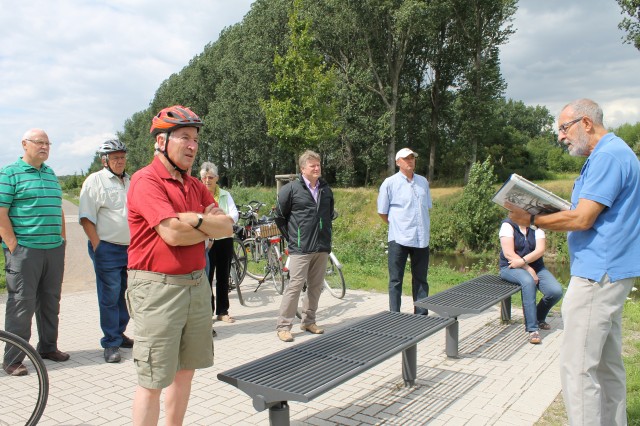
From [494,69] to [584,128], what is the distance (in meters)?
33.3

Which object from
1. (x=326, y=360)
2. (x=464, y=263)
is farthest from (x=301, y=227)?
(x=464, y=263)

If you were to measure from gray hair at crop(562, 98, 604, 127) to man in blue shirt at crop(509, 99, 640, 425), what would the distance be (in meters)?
0.12

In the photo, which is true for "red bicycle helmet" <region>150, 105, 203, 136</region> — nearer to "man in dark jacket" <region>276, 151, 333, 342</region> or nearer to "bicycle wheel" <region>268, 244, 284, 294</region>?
"man in dark jacket" <region>276, 151, 333, 342</region>

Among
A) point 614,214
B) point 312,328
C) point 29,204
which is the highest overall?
point 29,204

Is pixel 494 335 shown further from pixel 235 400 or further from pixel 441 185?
pixel 441 185

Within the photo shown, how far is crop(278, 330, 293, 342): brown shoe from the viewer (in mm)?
5809

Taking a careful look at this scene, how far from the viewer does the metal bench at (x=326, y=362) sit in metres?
3.07

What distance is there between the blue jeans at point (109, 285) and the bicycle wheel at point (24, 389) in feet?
4.99

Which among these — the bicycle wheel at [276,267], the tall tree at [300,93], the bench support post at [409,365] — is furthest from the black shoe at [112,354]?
the tall tree at [300,93]

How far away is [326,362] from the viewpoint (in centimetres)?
359

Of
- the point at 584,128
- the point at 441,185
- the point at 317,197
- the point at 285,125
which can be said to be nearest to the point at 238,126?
the point at 441,185

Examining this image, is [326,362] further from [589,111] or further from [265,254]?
[265,254]

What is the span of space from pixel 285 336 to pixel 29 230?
2.72 meters

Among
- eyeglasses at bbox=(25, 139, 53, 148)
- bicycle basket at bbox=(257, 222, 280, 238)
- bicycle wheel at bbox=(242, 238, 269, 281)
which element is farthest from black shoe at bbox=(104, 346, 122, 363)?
bicycle wheel at bbox=(242, 238, 269, 281)
